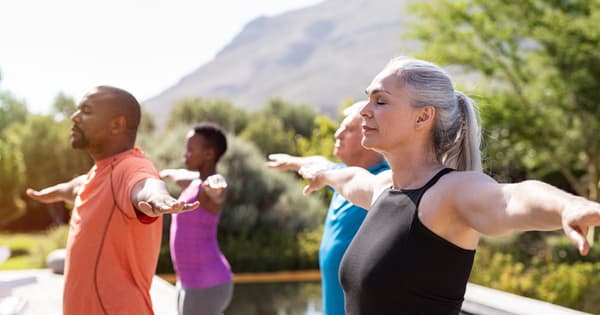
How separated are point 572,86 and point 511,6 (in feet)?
8.01

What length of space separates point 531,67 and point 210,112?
17042 mm

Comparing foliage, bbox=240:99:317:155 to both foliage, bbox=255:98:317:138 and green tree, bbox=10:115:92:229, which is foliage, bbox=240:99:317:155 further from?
green tree, bbox=10:115:92:229

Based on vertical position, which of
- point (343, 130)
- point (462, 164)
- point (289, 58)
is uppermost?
point (462, 164)

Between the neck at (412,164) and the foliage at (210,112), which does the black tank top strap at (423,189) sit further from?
the foliage at (210,112)

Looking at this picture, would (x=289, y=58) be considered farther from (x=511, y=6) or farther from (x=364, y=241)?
(x=364, y=241)

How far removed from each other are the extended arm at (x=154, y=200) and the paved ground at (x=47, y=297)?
158 inches

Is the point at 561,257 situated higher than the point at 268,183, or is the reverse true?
the point at 268,183

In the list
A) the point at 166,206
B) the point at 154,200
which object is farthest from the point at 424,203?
the point at 154,200

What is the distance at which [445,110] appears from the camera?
82.6 inches

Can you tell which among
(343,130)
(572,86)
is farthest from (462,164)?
(572,86)

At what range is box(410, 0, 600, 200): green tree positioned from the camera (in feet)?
47.2

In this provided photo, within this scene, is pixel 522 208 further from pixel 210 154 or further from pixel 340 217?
pixel 210 154

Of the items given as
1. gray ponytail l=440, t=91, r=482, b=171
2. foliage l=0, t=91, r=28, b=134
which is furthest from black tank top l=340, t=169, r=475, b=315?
foliage l=0, t=91, r=28, b=134

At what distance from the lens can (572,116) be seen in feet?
52.1
